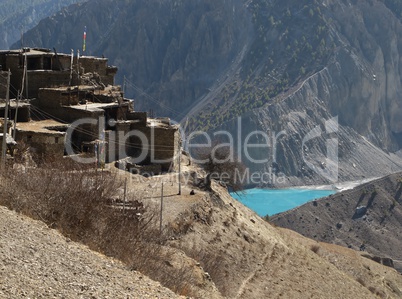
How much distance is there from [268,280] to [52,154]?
11.8 m

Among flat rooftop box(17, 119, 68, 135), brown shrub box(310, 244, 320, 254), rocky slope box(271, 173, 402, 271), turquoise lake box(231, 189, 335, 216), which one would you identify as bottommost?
turquoise lake box(231, 189, 335, 216)

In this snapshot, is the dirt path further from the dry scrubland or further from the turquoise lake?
the turquoise lake

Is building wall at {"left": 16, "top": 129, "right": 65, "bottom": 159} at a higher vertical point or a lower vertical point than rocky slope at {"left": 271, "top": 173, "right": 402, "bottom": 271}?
higher

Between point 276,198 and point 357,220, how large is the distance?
3908 centimetres

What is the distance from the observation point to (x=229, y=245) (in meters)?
31.8

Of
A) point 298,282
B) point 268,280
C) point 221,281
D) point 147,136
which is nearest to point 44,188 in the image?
point 221,281

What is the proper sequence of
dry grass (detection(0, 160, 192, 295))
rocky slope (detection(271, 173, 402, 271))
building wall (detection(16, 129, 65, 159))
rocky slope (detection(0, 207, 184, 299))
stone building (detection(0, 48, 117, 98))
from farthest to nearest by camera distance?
rocky slope (detection(271, 173, 402, 271)) < stone building (detection(0, 48, 117, 98)) < building wall (detection(16, 129, 65, 159)) < dry grass (detection(0, 160, 192, 295)) < rocky slope (detection(0, 207, 184, 299))

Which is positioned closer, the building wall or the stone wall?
the building wall

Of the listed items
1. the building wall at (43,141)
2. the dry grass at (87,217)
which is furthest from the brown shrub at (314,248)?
the dry grass at (87,217)

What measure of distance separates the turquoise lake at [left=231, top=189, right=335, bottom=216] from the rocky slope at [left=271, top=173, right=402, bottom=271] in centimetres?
1951

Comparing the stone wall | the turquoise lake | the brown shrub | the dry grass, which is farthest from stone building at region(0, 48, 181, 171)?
the turquoise lake

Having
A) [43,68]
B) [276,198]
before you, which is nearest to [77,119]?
[43,68]

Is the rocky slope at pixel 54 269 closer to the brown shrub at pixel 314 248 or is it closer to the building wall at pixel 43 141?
the building wall at pixel 43 141

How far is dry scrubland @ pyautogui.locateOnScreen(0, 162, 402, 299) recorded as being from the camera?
14.2 metres
